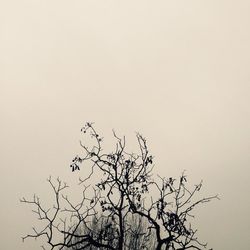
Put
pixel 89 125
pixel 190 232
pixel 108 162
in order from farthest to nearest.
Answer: pixel 89 125 → pixel 108 162 → pixel 190 232

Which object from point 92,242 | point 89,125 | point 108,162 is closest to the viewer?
point 92,242

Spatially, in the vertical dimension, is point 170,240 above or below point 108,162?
below

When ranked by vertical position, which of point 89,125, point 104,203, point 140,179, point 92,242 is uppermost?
point 89,125

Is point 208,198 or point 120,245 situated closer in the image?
point 120,245

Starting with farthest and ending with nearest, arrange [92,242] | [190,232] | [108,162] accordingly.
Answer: [108,162] < [190,232] < [92,242]

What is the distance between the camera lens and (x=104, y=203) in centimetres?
823

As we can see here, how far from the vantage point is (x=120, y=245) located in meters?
7.03

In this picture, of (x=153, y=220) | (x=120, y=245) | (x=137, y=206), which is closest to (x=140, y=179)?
(x=137, y=206)

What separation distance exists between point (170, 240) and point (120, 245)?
110 centimetres

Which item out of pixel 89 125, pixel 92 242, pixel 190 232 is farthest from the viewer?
pixel 89 125

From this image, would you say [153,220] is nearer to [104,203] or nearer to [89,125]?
[104,203]

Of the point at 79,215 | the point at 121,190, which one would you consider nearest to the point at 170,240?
the point at 121,190

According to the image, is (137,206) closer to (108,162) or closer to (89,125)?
(108,162)

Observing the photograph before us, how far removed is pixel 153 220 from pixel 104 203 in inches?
55.1
